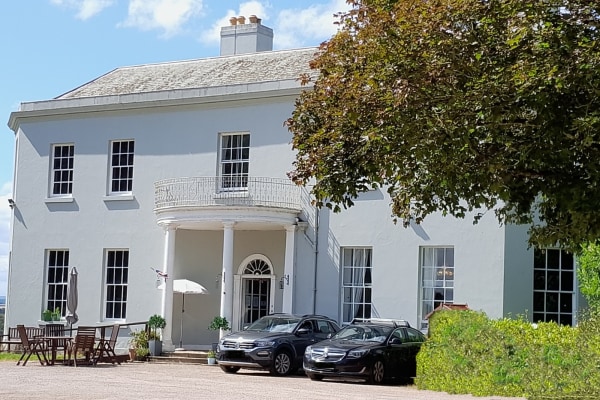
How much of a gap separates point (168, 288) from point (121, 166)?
4920mm

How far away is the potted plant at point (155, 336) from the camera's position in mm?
29234

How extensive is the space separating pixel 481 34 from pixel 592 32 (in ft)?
4.07

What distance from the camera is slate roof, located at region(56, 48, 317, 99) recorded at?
31934mm

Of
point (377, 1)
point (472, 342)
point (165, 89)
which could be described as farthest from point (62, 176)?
point (377, 1)

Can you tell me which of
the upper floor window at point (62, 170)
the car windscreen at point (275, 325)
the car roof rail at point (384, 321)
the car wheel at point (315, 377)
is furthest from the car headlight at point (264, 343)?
the upper floor window at point (62, 170)

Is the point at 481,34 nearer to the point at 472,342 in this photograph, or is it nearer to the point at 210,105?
the point at 472,342

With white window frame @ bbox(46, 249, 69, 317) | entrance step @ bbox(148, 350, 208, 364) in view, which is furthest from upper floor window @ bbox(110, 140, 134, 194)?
entrance step @ bbox(148, 350, 208, 364)

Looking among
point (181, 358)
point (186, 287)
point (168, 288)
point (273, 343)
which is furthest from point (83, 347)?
point (273, 343)

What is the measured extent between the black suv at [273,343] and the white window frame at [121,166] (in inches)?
341

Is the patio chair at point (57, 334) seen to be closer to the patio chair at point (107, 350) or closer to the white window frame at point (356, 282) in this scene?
the patio chair at point (107, 350)

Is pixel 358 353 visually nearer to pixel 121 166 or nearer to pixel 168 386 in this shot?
pixel 168 386

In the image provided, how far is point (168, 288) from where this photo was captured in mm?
29859

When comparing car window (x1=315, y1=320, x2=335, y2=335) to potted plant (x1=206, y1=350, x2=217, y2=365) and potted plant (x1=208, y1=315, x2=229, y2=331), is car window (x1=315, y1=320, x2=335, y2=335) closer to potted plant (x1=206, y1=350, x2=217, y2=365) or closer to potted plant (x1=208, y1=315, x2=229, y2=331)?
potted plant (x1=208, y1=315, x2=229, y2=331)

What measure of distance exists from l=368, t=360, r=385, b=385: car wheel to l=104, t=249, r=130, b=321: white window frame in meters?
11.4
